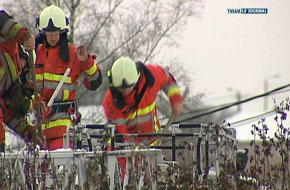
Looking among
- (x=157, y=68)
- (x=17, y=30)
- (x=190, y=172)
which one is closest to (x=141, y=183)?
(x=190, y=172)

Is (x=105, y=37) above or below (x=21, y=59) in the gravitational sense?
above

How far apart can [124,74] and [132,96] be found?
323 millimetres

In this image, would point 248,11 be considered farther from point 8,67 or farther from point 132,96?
point 8,67

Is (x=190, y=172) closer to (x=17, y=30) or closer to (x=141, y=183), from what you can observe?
(x=141, y=183)

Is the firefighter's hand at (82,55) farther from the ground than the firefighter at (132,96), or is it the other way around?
the firefighter's hand at (82,55)

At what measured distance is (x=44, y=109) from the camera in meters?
10.7

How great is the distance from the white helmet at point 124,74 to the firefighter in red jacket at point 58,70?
15.1 inches

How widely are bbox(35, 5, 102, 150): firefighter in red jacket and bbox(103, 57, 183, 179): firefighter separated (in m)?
0.45

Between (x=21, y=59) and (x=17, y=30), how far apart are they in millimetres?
762

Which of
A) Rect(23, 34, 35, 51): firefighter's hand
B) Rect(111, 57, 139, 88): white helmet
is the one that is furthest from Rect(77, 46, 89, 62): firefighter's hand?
Rect(23, 34, 35, 51): firefighter's hand

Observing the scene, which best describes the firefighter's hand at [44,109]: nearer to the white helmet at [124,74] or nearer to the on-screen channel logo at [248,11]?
the white helmet at [124,74]

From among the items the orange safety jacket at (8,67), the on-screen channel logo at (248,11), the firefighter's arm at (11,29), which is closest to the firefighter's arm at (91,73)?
the orange safety jacket at (8,67)

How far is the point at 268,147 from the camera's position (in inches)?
334

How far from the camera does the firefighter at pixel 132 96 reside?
12.1 m
